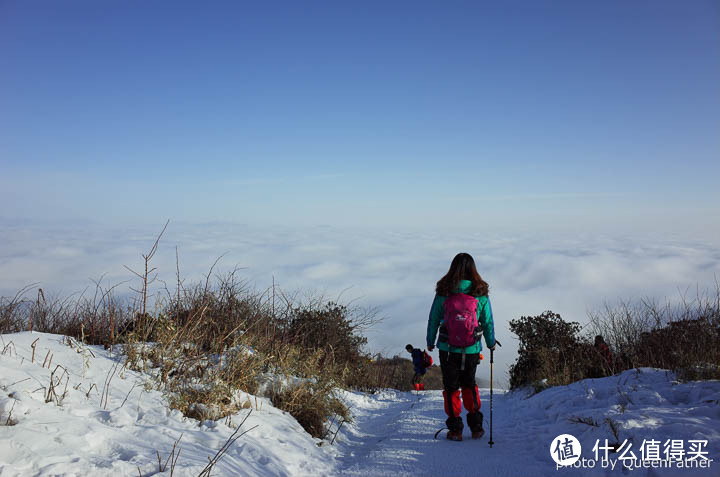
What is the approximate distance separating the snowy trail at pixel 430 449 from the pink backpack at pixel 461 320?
1.29 meters

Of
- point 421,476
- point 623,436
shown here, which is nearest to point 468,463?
point 421,476

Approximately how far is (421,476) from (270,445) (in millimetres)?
1621

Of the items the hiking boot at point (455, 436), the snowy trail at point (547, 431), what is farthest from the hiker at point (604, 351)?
the hiking boot at point (455, 436)

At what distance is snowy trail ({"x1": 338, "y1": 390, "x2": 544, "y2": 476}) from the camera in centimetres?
468

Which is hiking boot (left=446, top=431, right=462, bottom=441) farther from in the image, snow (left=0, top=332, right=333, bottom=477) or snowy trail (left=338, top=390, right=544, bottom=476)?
snow (left=0, top=332, right=333, bottom=477)

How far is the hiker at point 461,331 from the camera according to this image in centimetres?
573

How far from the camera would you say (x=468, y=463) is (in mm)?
4809

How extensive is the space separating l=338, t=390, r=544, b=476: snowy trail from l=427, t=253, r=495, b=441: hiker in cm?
39

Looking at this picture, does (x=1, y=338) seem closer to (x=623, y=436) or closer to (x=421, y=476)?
(x=421, y=476)

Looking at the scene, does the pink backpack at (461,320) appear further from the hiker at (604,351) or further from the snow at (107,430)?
the hiker at (604,351)

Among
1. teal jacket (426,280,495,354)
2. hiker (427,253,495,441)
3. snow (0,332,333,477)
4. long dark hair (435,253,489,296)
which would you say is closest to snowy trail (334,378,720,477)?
hiker (427,253,495,441)

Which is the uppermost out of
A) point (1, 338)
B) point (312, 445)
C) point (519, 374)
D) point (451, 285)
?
point (451, 285)

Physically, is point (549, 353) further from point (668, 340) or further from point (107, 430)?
point (107, 430)

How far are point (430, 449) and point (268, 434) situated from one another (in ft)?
6.46
